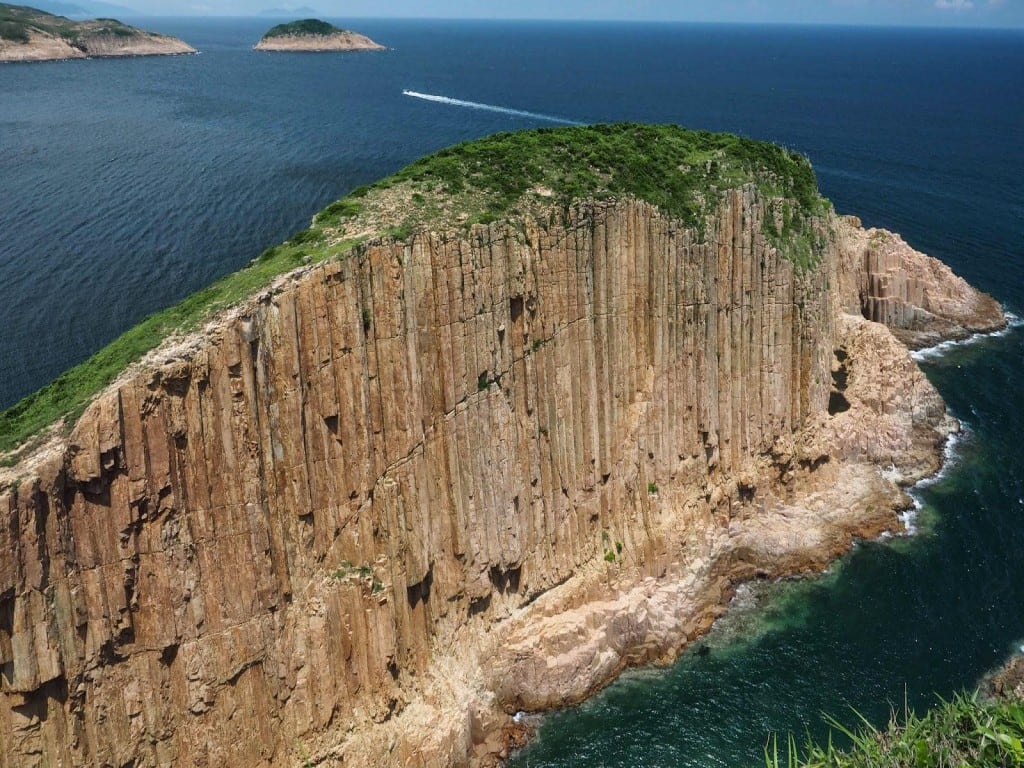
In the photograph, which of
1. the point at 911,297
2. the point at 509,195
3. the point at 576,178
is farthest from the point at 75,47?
the point at 509,195

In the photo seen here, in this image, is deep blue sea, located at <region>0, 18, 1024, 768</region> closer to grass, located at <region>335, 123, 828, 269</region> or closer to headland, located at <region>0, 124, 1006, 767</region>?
headland, located at <region>0, 124, 1006, 767</region>

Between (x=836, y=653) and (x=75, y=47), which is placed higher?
(x=75, y=47)

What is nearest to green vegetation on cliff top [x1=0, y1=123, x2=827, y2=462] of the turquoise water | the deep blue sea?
the turquoise water

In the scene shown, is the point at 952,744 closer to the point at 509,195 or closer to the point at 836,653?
the point at 836,653

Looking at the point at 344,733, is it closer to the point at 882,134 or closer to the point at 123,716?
the point at 123,716

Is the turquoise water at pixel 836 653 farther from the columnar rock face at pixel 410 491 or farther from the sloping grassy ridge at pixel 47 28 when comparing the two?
the sloping grassy ridge at pixel 47 28

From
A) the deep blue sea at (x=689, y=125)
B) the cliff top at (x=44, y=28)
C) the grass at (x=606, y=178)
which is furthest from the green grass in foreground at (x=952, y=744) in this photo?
the cliff top at (x=44, y=28)
